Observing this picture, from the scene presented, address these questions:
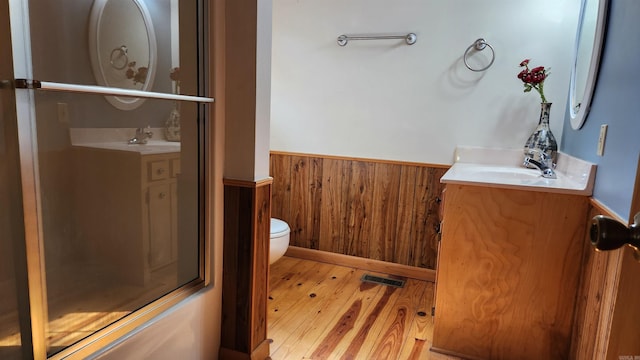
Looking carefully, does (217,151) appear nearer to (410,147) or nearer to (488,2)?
(410,147)

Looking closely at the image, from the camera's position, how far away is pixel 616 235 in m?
0.54

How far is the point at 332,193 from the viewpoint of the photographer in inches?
120

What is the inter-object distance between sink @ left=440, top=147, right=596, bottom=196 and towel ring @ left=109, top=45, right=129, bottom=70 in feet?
4.49

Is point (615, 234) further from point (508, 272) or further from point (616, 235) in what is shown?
point (508, 272)

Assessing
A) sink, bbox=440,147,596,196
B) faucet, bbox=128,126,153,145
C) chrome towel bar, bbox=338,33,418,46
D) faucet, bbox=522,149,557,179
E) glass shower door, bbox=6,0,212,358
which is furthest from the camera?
chrome towel bar, bbox=338,33,418,46

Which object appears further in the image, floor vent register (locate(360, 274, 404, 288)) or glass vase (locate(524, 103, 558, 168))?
floor vent register (locate(360, 274, 404, 288))

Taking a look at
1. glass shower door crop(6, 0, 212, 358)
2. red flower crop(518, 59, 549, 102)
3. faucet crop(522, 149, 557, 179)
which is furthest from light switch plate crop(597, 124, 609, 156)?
glass shower door crop(6, 0, 212, 358)

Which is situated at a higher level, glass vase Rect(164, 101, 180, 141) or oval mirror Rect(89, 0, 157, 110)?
oval mirror Rect(89, 0, 157, 110)

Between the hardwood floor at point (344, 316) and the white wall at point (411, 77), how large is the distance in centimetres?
90

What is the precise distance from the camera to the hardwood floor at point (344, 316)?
6.43ft

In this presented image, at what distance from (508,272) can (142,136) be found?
1.62 m

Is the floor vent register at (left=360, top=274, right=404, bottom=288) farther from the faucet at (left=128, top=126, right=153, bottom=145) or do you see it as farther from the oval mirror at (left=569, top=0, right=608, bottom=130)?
the faucet at (left=128, top=126, right=153, bottom=145)

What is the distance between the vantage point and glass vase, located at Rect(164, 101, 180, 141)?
144cm

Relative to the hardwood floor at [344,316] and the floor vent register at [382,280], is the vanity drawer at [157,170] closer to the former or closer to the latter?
the hardwood floor at [344,316]
